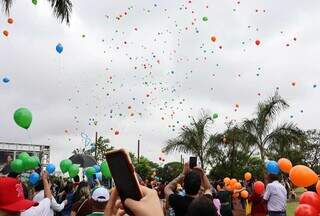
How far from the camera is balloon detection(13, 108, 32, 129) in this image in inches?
394

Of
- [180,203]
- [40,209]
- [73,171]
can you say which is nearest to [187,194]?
[180,203]

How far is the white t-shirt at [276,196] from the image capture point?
8797mm

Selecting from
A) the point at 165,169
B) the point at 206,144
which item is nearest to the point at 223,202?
the point at 206,144

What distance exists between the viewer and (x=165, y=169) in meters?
42.6

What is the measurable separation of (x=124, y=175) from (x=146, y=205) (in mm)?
143

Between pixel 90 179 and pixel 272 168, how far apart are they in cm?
438

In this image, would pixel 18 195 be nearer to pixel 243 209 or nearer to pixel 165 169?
pixel 243 209

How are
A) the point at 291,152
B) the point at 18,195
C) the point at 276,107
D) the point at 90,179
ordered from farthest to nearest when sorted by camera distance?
1. the point at 291,152
2. the point at 276,107
3. the point at 90,179
4. the point at 18,195

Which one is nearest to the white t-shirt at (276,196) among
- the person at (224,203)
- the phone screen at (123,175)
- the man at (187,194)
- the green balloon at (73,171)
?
Result: the person at (224,203)

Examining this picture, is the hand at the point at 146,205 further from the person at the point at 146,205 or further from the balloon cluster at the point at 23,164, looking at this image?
the balloon cluster at the point at 23,164

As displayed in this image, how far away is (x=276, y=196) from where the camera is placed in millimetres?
8820

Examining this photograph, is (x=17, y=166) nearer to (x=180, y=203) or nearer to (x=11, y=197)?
(x=180, y=203)

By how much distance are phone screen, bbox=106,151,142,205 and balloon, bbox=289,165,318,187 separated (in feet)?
11.6

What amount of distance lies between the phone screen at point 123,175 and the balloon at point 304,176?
3.53m
